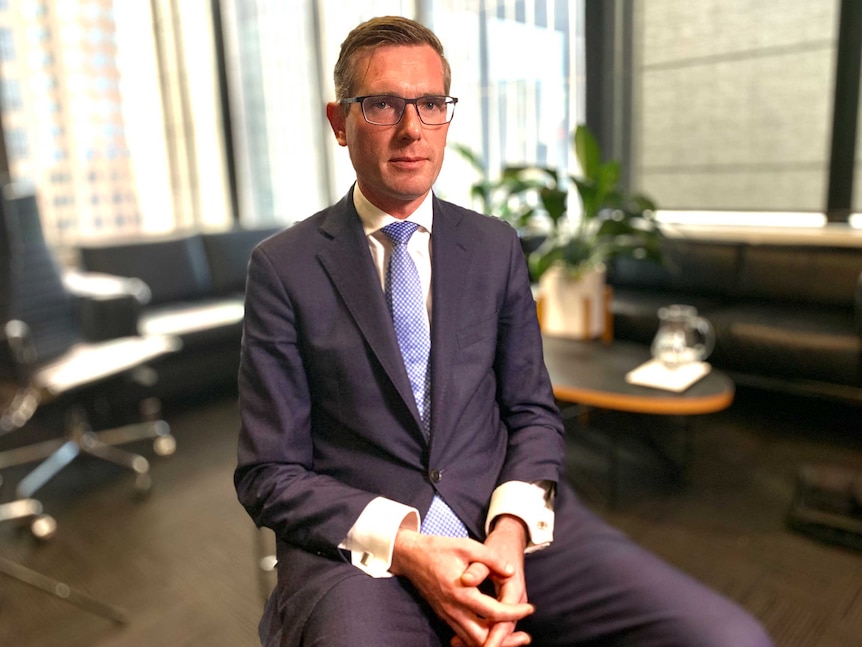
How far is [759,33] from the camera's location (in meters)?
3.59

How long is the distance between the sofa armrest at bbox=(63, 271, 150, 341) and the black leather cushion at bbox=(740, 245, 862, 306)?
3.06 metres

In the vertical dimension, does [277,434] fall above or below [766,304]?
above

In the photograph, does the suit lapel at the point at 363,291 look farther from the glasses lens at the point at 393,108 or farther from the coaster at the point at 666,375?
the coaster at the point at 666,375

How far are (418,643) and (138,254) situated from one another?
359 centimetres

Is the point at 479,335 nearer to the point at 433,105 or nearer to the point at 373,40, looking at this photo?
the point at 433,105

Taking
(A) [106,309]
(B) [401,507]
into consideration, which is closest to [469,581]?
(B) [401,507]

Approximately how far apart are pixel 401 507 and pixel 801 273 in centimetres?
306

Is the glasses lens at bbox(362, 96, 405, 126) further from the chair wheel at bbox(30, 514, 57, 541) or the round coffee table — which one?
the chair wheel at bbox(30, 514, 57, 541)

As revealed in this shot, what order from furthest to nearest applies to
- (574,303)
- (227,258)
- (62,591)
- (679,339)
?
(227,258) → (574,303) → (679,339) → (62,591)

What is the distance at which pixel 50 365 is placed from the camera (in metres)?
2.68

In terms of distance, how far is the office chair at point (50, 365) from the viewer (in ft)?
8.00

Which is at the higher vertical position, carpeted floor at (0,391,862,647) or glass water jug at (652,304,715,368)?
glass water jug at (652,304,715,368)

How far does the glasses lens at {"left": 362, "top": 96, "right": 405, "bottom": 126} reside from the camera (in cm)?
98

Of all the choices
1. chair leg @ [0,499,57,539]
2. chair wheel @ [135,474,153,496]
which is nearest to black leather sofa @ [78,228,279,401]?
chair wheel @ [135,474,153,496]
